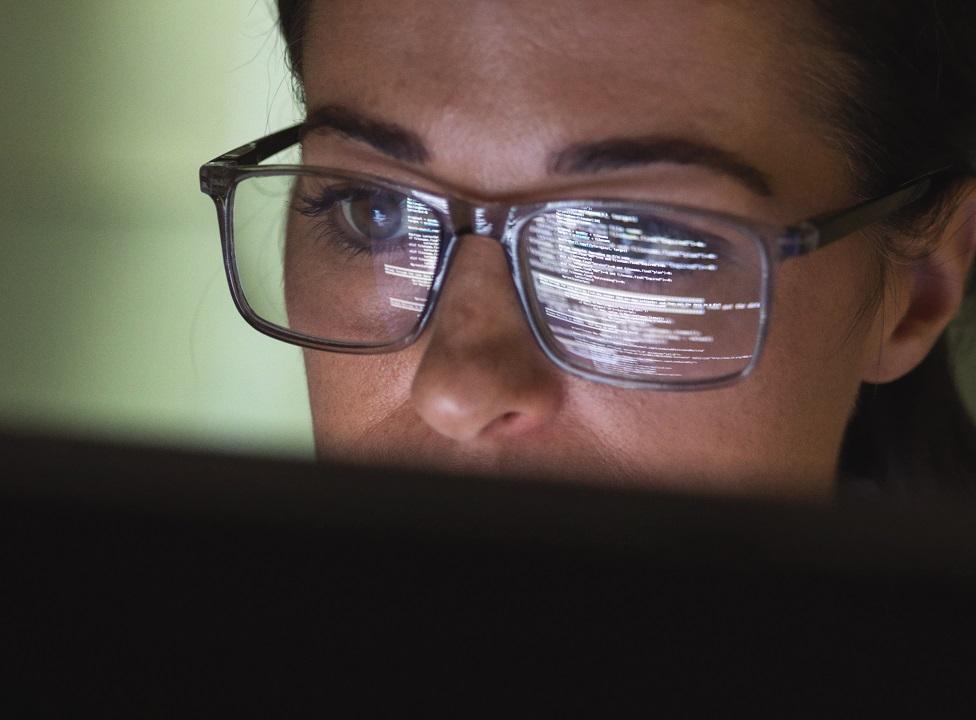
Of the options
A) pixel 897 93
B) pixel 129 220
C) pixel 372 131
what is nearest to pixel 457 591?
pixel 372 131

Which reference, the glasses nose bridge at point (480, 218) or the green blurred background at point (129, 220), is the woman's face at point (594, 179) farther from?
the green blurred background at point (129, 220)

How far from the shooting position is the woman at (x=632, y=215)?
32.6 inches

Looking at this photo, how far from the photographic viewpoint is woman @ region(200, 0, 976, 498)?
2.72 ft

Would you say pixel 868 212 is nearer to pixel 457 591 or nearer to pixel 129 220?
pixel 457 591

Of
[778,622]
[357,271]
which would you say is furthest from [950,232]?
[778,622]

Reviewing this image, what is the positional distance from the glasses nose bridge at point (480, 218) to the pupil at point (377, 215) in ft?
0.23

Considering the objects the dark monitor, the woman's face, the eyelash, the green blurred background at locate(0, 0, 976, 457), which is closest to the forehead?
the woman's face

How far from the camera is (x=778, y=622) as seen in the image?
189 millimetres

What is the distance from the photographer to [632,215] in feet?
2.67

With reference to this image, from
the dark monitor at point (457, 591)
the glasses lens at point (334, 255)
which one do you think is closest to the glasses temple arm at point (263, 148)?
the glasses lens at point (334, 255)

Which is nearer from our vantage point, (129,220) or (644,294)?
(644,294)

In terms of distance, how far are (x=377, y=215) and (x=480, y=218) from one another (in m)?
0.15

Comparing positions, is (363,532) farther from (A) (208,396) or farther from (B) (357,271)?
(A) (208,396)

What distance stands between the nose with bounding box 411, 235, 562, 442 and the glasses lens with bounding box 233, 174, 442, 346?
34mm
